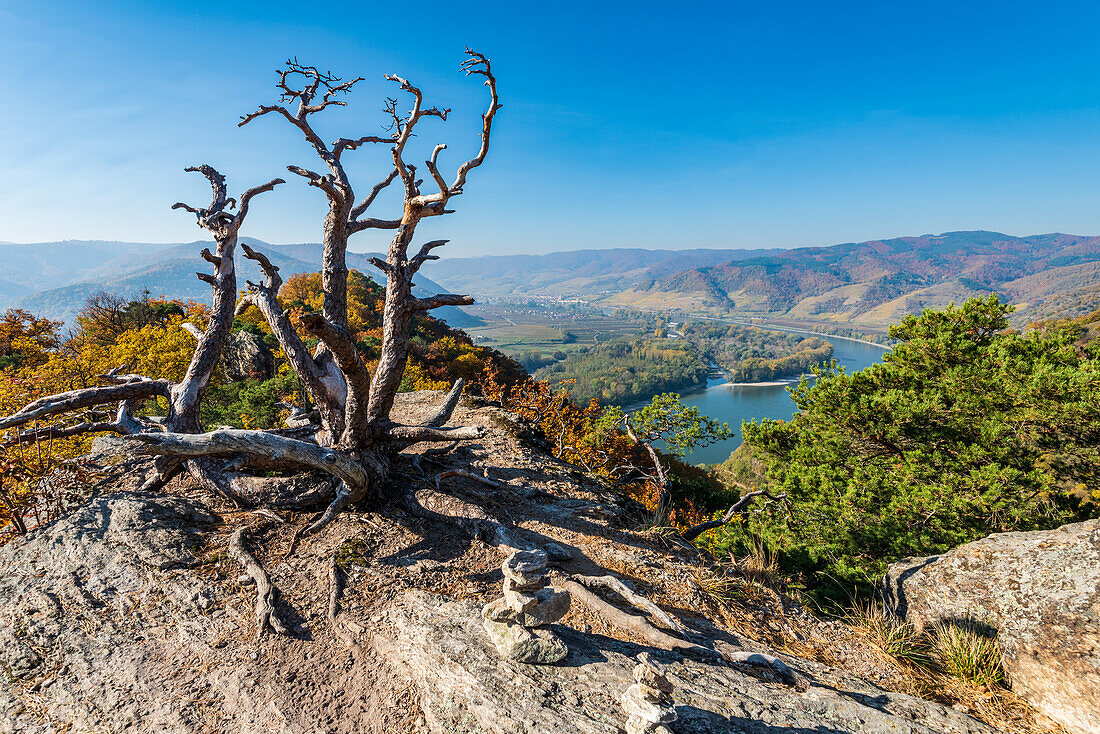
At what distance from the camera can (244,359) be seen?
19.5 m

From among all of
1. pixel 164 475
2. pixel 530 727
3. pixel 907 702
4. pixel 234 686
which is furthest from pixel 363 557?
pixel 907 702

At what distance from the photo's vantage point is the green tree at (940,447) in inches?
318

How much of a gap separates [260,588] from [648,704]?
12.3 ft

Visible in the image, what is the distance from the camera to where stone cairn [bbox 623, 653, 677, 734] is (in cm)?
267

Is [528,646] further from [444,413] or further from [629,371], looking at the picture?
[629,371]

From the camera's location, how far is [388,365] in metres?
6.29

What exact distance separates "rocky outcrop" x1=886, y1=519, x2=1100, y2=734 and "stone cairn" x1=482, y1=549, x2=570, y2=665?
14.3 feet

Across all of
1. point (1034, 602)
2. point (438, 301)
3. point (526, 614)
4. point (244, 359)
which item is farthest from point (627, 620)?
point (244, 359)

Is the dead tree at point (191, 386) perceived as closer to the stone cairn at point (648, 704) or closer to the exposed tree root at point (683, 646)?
the exposed tree root at point (683, 646)

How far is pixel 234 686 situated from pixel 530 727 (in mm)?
2362

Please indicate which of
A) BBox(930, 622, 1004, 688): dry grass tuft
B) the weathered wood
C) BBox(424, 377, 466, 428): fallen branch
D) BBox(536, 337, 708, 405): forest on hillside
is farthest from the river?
the weathered wood

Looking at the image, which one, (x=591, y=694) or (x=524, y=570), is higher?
(x=524, y=570)

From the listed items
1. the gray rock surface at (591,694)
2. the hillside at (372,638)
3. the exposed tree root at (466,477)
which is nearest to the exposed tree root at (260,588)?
the hillside at (372,638)

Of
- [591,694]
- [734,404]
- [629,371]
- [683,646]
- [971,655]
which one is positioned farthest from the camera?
[629,371]
